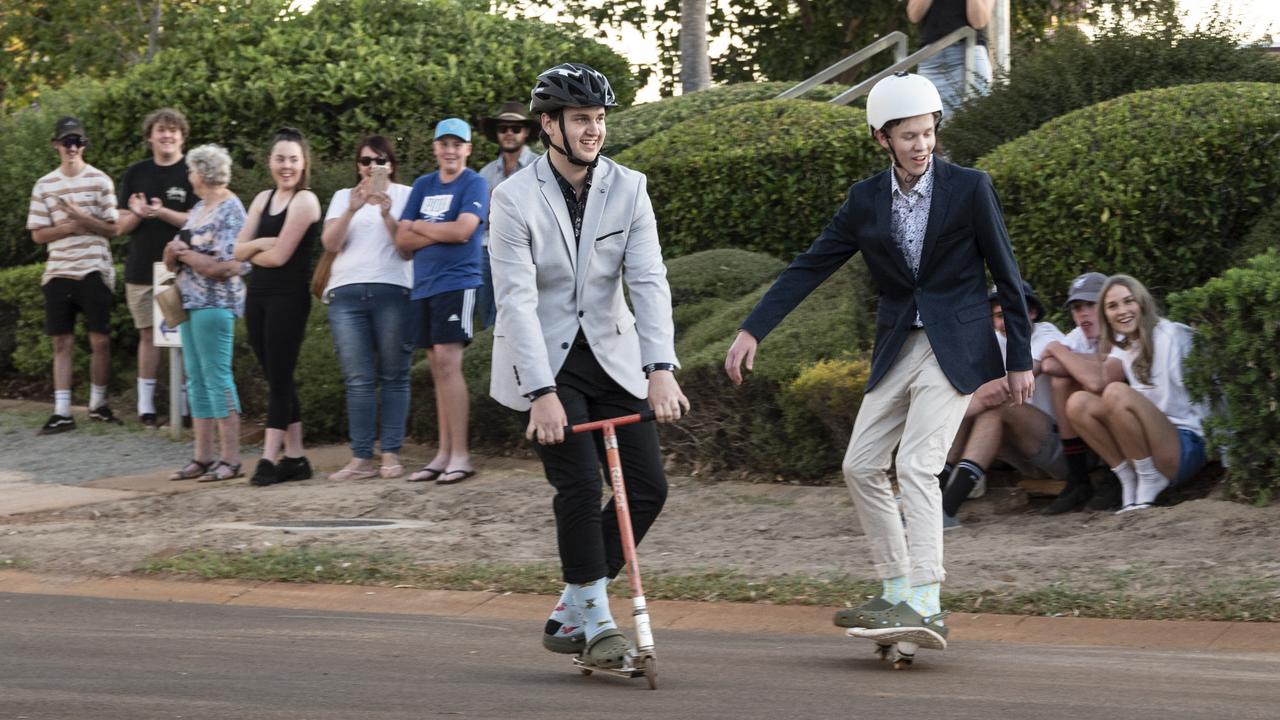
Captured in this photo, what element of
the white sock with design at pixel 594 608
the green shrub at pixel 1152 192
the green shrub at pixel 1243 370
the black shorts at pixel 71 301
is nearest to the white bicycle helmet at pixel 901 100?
the white sock with design at pixel 594 608

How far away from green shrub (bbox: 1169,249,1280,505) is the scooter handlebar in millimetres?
3515

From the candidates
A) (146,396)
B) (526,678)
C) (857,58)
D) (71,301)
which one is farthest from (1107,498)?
(71,301)

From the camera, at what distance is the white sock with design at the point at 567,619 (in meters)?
5.73

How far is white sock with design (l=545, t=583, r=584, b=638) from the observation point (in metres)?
5.73

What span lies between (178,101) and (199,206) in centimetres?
549

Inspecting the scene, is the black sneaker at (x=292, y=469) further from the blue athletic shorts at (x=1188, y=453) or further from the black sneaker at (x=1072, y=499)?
the blue athletic shorts at (x=1188, y=453)

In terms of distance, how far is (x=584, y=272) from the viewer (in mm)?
5664

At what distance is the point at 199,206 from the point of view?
10805 mm

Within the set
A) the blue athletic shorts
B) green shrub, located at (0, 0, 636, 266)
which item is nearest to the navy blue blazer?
the blue athletic shorts

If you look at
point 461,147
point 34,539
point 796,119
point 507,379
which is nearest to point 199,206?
point 461,147

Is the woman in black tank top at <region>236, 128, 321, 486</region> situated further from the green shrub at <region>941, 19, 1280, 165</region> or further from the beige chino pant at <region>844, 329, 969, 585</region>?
the beige chino pant at <region>844, 329, 969, 585</region>

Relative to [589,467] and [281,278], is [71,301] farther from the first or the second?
[589,467]

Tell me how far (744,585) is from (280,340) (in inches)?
163

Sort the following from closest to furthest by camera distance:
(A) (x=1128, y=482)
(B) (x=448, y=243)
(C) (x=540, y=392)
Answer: (C) (x=540, y=392) → (A) (x=1128, y=482) → (B) (x=448, y=243)
